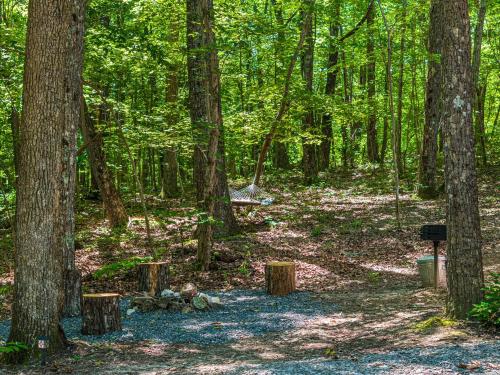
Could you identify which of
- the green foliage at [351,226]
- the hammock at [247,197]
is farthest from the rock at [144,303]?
the green foliage at [351,226]

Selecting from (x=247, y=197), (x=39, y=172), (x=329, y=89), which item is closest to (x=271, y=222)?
(x=247, y=197)

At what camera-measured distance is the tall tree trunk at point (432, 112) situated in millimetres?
15047

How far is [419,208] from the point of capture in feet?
48.9

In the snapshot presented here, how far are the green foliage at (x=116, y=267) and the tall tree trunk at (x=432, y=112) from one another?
9.70m

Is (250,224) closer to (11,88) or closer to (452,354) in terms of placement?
(11,88)

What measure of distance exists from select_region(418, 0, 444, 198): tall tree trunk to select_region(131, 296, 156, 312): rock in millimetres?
10527

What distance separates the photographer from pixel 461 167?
5852mm

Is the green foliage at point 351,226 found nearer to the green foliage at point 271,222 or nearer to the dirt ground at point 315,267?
the dirt ground at point 315,267

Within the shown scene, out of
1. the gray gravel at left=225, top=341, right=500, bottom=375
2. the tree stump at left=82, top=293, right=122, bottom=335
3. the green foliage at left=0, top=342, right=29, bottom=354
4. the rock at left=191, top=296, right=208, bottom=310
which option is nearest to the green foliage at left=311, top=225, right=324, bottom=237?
the rock at left=191, top=296, right=208, bottom=310

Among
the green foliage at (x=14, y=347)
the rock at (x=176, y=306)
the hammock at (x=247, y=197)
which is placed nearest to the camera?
the green foliage at (x=14, y=347)

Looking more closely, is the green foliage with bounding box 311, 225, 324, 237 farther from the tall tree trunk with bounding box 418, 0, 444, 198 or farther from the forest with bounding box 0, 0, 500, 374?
the tall tree trunk with bounding box 418, 0, 444, 198

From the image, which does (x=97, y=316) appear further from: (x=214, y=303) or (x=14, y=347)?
(x=214, y=303)

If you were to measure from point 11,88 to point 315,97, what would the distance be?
7016mm

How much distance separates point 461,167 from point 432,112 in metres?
10.4
